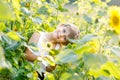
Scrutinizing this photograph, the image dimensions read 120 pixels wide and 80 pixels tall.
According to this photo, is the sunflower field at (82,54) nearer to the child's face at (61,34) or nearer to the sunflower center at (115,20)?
the sunflower center at (115,20)

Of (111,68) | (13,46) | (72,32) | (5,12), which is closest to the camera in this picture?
(5,12)

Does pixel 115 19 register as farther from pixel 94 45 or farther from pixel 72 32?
pixel 72 32

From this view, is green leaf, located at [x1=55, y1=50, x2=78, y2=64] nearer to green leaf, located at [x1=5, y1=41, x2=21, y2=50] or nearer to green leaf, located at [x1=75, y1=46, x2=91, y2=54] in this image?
green leaf, located at [x1=75, y1=46, x2=91, y2=54]

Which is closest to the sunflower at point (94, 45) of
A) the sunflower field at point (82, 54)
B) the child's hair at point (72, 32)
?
the sunflower field at point (82, 54)

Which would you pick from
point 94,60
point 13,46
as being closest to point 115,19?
point 94,60

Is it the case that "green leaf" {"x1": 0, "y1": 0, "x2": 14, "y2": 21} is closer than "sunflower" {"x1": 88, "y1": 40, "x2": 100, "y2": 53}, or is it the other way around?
"green leaf" {"x1": 0, "y1": 0, "x2": 14, "y2": 21}

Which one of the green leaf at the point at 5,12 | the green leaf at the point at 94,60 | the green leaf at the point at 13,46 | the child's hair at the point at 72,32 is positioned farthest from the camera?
the child's hair at the point at 72,32

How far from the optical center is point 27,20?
1.41 meters

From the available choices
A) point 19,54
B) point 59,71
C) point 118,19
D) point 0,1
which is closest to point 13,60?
point 19,54

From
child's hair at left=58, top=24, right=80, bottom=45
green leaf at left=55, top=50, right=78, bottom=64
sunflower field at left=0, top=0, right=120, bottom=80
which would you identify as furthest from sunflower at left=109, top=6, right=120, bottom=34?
child's hair at left=58, top=24, right=80, bottom=45

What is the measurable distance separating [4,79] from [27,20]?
49 cm

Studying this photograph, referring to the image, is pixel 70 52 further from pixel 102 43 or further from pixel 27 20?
pixel 27 20

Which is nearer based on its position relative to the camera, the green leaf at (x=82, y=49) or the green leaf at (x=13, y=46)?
the green leaf at (x=82, y=49)

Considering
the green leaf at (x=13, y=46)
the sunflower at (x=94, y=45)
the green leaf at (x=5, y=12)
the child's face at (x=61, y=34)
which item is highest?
the green leaf at (x=5, y=12)
